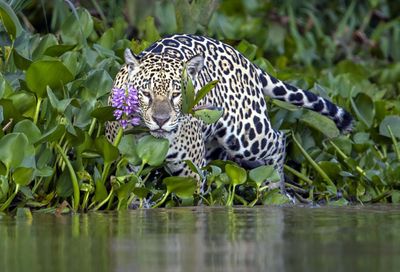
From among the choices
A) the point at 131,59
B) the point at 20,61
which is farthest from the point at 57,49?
the point at 131,59

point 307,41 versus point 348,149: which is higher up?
point 307,41

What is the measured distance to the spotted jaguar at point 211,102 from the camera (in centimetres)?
806

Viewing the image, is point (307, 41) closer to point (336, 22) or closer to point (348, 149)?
point (336, 22)

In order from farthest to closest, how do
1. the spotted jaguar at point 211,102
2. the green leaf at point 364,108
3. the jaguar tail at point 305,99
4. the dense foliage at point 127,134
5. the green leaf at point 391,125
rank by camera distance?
the green leaf at point 364,108 < the green leaf at point 391,125 < the jaguar tail at point 305,99 < the spotted jaguar at point 211,102 < the dense foliage at point 127,134

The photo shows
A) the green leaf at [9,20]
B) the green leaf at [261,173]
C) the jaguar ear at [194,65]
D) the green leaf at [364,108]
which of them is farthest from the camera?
the green leaf at [364,108]

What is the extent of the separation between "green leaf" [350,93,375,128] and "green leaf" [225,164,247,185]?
7.07ft

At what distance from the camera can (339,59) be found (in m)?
14.4

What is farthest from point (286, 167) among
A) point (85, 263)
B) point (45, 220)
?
point (85, 263)

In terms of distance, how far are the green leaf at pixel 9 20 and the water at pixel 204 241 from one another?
1.59m

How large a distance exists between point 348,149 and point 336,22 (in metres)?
5.42

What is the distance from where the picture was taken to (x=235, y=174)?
834 cm

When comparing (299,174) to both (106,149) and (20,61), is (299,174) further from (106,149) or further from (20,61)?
(20,61)

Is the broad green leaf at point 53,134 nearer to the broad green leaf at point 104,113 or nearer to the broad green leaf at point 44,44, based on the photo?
the broad green leaf at point 104,113

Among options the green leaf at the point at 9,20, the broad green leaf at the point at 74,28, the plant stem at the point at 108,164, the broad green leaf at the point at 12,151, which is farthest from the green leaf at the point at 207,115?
the broad green leaf at the point at 74,28
